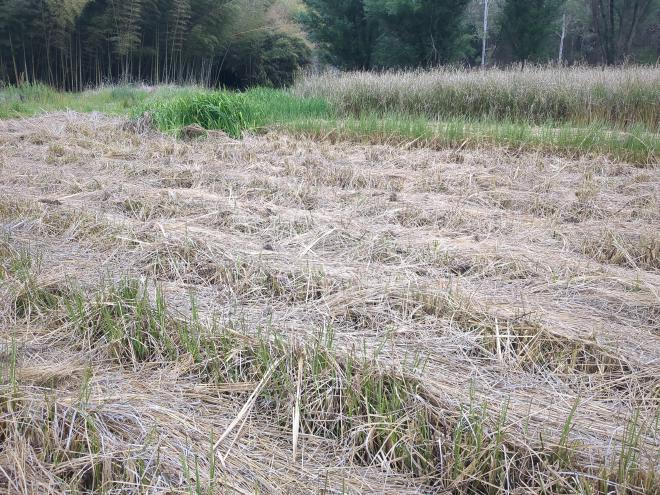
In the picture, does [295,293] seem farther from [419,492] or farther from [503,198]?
[503,198]

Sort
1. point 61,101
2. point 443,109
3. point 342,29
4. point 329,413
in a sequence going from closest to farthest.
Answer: point 329,413 < point 443,109 < point 61,101 < point 342,29

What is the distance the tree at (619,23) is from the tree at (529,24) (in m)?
1.41

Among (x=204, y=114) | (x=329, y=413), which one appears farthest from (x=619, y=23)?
(x=329, y=413)

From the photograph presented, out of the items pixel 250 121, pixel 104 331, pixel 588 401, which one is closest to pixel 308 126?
pixel 250 121

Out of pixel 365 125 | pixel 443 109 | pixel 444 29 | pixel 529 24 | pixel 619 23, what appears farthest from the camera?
pixel 444 29

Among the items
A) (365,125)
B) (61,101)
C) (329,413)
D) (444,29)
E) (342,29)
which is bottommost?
(329,413)

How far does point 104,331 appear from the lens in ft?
5.77

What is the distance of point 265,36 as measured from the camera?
16.0 metres

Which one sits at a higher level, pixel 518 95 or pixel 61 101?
pixel 518 95

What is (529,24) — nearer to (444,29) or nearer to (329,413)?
(444,29)

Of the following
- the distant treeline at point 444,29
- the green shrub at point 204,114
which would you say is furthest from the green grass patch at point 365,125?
the distant treeline at point 444,29

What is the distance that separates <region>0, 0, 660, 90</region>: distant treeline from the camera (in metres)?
11.7

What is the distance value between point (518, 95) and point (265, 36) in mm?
10325

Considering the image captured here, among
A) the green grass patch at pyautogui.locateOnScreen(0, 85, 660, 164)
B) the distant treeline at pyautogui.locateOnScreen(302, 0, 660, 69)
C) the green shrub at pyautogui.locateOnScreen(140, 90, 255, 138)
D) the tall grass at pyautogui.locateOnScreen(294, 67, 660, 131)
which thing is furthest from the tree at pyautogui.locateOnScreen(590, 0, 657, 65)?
the green shrub at pyautogui.locateOnScreen(140, 90, 255, 138)
